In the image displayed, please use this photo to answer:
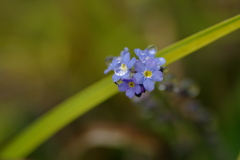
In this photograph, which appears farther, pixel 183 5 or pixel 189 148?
pixel 183 5

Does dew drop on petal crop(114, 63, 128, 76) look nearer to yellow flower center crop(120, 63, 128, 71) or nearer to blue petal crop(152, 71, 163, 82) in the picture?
yellow flower center crop(120, 63, 128, 71)

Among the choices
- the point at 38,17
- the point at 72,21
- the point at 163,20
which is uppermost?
the point at 38,17

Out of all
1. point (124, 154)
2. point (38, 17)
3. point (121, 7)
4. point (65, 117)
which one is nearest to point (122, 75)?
point (65, 117)

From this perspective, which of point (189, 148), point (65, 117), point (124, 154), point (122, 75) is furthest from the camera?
point (124, 154)

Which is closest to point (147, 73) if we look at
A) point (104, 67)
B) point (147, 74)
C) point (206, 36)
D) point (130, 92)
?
point (147, 74)

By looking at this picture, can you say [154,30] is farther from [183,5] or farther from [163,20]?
[183,5]

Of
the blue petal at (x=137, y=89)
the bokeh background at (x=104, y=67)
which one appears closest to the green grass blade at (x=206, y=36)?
the blue petal at (x=137, y=89)
